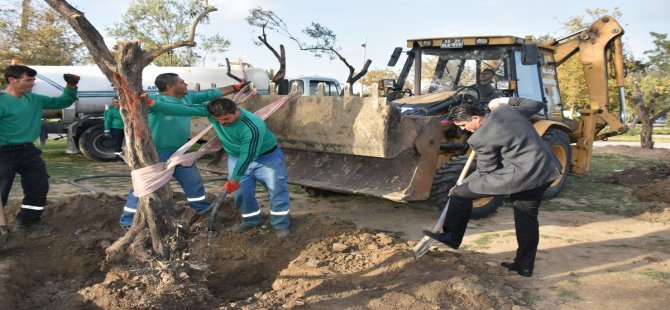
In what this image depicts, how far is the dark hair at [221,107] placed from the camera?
4.47 metres

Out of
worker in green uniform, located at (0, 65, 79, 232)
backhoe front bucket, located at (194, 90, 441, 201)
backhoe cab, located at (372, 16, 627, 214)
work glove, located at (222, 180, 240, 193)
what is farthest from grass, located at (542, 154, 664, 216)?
worker in green uniform, located at (0, 65, 79, 232)

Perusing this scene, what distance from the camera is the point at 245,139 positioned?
4.49 meters

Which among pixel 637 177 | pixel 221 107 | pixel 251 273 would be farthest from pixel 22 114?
pixel 637 177

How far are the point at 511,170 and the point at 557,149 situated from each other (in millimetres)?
3617

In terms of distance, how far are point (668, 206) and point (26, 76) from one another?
24.0 ft

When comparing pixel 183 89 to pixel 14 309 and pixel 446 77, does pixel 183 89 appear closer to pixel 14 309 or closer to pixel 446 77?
pixel 14 309

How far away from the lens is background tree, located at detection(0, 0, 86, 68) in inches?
552

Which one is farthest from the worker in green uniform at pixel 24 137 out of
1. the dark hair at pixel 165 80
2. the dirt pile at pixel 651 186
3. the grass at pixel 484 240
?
the dirt pile at pixel 651 186

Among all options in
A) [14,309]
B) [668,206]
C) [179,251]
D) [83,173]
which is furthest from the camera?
[83,173]

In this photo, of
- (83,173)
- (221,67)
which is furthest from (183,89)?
(221,67)

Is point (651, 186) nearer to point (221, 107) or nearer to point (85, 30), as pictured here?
point (221, 107)

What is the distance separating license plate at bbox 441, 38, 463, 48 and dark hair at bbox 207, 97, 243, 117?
369 centimetres

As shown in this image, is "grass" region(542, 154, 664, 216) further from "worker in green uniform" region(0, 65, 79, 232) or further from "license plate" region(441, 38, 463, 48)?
"worker in green uniform" region(0, 65, 79, 232)

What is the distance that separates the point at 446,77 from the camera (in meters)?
7.29
